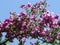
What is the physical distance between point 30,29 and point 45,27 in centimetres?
55

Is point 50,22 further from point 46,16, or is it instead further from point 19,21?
point 19,21

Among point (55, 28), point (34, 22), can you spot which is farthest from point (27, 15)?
point (55, 28)

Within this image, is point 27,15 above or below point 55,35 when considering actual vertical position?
above

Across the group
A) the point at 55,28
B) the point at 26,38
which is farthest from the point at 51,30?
the point at 26,38

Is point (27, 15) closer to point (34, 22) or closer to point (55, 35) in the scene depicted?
point (34, 22)

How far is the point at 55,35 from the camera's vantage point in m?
10.8

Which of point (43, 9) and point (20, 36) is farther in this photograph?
point (43, 9)

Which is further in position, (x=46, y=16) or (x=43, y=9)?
(x=43, y=9)

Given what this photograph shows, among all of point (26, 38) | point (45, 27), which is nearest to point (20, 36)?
point (26, 38)

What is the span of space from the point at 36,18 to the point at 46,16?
22.2 inches

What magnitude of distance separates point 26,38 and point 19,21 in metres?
0.63

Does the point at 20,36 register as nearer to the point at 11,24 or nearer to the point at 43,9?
the point at 11,24

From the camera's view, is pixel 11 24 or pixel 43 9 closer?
pixel 11 24

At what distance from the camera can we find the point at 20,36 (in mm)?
10906
